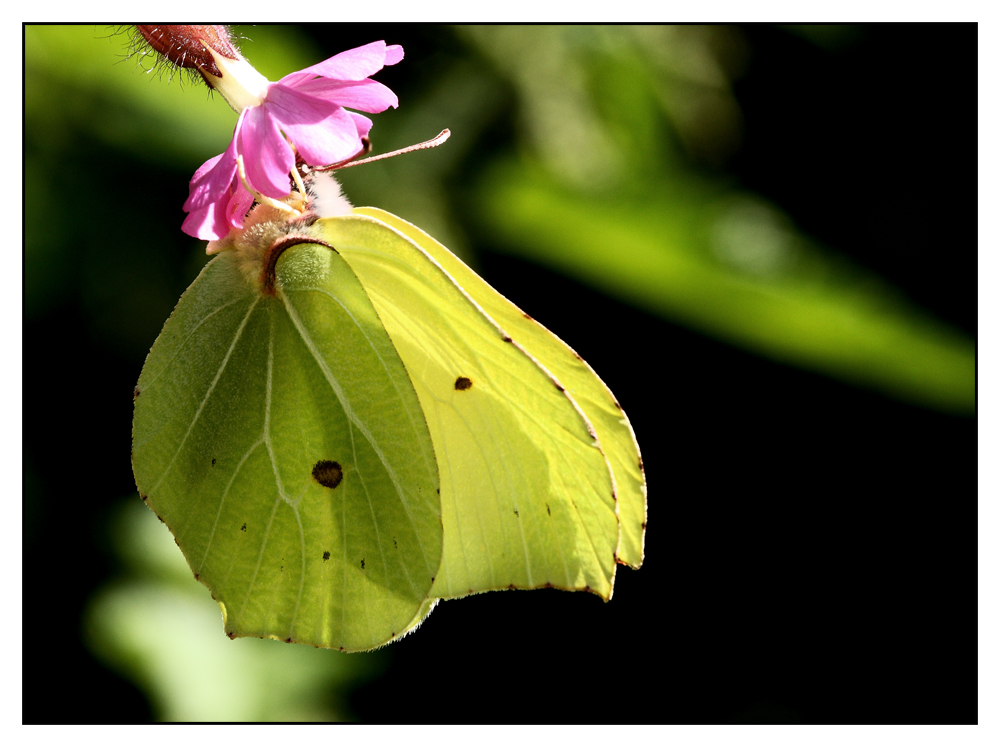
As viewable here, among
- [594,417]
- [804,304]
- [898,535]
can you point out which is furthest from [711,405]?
[594,417]

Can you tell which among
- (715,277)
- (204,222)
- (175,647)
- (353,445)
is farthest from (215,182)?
(715,277)

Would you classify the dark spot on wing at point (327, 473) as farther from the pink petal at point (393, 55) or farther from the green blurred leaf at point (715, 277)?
the green blurred leaf at point (715, 277)

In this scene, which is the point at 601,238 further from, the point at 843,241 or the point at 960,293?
the point at 960,293

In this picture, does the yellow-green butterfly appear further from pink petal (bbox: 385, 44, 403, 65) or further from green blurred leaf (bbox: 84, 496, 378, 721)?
green blurred leaf (bbox: 84, 496, 378, 721)

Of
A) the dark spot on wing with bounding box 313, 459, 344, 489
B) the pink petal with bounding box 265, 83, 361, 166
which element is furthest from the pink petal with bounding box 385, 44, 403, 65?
the dark spot on wing with bounding box 313, 459, 344, 489

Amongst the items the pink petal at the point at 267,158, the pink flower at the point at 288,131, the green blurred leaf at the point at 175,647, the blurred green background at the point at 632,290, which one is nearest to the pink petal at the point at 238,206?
the pink flower at the point at 288,131

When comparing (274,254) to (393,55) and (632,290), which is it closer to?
(393,55)

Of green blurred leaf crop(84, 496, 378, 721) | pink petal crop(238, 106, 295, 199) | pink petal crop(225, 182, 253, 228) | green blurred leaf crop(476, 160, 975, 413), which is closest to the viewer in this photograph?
pink petal crop(238, 106, 295, 199)
